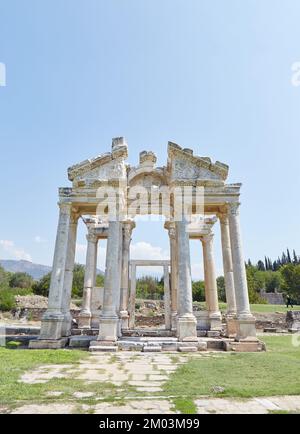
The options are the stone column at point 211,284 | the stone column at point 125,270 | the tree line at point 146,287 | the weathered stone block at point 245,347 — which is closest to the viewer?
the weathered stone block at point 245,347

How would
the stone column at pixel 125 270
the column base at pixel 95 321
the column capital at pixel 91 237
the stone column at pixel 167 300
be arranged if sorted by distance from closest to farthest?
the stone column at pixel 125 270 < the stone column at pixel 167 300 < the column base at pixel 95 321 < the column capital at pixel 91 237

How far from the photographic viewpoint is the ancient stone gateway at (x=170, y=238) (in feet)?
46.2

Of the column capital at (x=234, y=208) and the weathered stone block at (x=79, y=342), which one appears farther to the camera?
the column capital at (x=234, y=208)

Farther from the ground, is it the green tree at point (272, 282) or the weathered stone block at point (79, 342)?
the green tree at point (272, 282)

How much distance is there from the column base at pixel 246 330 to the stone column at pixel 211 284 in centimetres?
526

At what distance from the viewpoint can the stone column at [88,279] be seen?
20.6 meters

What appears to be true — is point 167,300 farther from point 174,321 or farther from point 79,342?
point 79,342

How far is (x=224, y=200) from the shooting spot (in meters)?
16.3

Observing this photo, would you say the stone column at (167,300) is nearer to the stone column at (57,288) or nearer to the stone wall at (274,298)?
the stone column at (57,288)

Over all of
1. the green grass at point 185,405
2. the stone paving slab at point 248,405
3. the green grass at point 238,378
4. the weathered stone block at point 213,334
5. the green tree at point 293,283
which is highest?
the green tree at point 293,283

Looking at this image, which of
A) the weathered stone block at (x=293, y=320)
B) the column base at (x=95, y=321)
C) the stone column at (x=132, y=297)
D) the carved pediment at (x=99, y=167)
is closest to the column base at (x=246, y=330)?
the stone column at (x=132, y=297)

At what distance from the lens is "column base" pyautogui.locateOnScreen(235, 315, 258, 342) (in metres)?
13.9

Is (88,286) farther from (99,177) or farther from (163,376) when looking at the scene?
(163,376)
